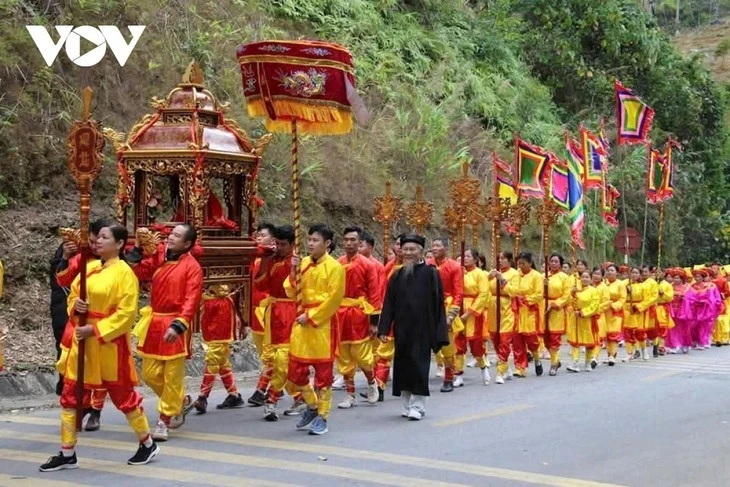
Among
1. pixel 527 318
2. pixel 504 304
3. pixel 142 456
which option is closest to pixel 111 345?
pixel 142 456

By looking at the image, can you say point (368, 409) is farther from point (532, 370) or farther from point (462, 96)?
point (462, 96)

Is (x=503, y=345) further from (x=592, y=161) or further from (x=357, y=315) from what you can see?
(x=592, y=161)

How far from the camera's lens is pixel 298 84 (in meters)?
9.49

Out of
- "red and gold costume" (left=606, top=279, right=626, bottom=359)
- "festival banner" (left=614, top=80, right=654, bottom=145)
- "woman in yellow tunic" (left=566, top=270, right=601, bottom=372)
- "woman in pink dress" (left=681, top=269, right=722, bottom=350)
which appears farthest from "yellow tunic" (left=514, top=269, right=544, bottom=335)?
"festival banner" (left=614, top=80, right=654, bottom=145)

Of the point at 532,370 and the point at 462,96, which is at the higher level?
the point at 462,96

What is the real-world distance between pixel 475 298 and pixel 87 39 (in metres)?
7.70

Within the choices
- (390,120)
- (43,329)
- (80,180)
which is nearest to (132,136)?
(80,180)

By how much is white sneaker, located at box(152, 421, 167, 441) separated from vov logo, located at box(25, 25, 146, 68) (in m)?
8.47

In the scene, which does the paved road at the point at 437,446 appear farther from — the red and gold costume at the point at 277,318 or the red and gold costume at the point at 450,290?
the red and gold costume at the point at 450,290

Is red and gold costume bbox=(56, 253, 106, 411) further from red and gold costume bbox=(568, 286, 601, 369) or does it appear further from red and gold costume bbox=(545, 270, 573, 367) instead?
red and gold costume bbox=(568, 286, 601, 369)

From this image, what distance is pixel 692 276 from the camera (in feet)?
74.1

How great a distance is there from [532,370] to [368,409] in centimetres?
526

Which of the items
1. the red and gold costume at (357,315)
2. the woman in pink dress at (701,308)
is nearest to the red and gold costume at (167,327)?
the red and gold costume at (357,315)

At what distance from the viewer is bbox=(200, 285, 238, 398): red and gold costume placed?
1008 centimetres
